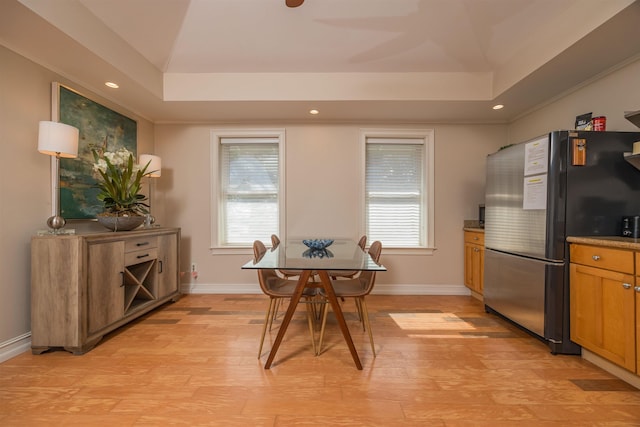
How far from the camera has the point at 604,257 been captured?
1900 mm

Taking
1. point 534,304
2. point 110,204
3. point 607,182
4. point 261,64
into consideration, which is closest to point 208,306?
point 110,204

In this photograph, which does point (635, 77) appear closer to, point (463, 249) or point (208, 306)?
point (463, 249)

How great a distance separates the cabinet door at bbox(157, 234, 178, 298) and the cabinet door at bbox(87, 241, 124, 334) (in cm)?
59

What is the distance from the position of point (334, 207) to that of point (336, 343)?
193 centimetres

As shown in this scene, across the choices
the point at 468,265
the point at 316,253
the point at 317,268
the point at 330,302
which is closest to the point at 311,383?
the point at 330,302

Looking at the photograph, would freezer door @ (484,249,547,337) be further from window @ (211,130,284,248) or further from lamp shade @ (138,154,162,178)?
lamp shade @ (138,154,162,178)

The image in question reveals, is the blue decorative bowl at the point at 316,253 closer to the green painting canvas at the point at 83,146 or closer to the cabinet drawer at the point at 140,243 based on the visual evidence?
the cabinet drawer at the point at 140,243

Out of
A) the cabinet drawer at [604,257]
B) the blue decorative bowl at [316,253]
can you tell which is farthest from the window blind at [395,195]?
the cabinet drawer at [604,257]

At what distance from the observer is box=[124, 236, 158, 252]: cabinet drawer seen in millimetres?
2602

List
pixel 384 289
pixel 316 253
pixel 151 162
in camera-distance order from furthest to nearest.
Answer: pixel 384 289, pixel 151 162, pixel 316 253

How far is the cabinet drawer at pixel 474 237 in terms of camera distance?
3.37 metres

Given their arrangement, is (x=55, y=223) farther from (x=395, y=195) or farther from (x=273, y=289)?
(x=395, y=195)

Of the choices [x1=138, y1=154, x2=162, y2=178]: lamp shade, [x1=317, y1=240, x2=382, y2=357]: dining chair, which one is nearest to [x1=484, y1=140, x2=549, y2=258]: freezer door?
[x1=317, y1=240, x2=382, y2=357]: dining chair

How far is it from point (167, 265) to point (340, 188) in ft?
7.77
